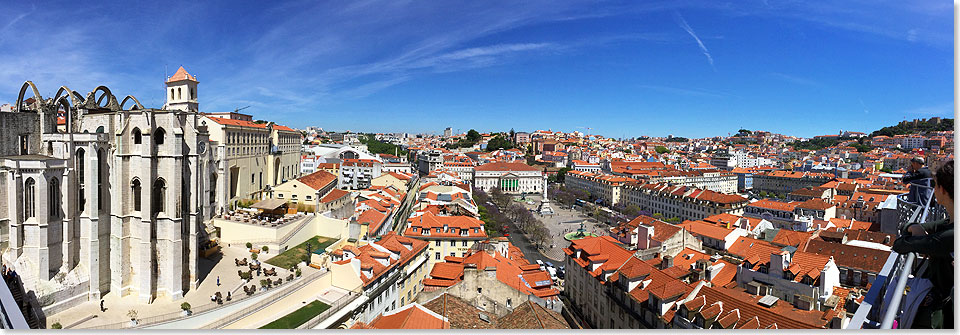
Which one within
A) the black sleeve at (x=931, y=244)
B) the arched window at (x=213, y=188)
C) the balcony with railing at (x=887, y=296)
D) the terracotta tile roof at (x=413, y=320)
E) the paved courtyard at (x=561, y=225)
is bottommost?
the paved courtyard at (x=561, y=225)

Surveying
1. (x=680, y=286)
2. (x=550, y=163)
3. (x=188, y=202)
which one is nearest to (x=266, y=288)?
(x=188, y=202)

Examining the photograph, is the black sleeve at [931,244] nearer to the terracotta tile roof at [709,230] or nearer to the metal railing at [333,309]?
the metal railing at [333,309]

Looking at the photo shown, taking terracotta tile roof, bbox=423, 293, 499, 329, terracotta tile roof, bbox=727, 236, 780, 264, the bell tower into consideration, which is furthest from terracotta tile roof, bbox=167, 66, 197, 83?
terracotta tile roof, bbox=727, 236, 780, 264

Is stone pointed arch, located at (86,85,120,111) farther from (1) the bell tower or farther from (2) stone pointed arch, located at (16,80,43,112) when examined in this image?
(1) the bell tower

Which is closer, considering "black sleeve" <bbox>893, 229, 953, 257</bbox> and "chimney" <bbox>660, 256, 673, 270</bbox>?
"black sleeve" <bbox>893, 229, 953, 257</bbox>

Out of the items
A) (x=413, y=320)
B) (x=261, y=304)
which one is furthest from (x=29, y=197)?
(x=413, y=320)

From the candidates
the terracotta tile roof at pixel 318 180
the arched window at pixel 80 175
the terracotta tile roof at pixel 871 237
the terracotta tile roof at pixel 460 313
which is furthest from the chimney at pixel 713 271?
the terracotta tile roof at pixel 318 180
